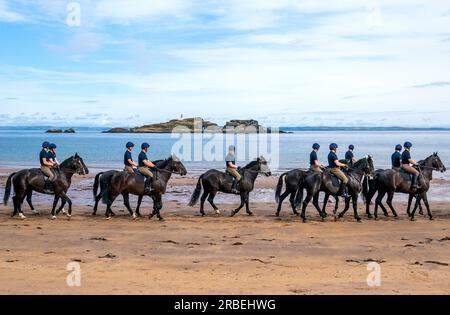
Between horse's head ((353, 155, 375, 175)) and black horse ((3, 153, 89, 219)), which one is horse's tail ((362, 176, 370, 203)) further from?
black horse ((3, 153, 89, 219))

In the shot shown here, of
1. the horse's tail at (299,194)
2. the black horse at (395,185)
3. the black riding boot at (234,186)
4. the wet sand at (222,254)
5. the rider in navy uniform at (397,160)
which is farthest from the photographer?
the rider in navy uniform at (397,160)

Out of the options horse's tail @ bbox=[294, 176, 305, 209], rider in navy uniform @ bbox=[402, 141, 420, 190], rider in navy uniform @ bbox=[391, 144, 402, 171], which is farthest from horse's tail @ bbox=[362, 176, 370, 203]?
horse's tail @ bbox=[294, 176, 305, 209]

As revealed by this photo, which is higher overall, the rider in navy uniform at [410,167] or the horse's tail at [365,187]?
the rider in navy uniform at [410,167]

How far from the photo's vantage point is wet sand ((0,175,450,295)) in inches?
420

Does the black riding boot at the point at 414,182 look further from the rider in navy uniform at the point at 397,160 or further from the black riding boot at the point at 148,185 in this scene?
the black riding boot at the point at 148,185

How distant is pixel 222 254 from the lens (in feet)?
45.6

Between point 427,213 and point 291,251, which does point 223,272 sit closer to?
point 291,251

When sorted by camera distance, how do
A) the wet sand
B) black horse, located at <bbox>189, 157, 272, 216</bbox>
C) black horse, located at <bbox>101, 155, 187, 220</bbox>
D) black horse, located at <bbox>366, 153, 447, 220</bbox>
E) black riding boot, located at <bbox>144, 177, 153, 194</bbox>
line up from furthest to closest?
black horse, located at <bbox>189, 157, 272, 216</bbox>, black horse, located at <bbox>366, 153, 447, 220</bbox>, black riding boot, located at <bbox>144, 177, 153, 194</bbox>, black horse, located at <bbox>101, 155, 187, 220</bbox>, the wet sand

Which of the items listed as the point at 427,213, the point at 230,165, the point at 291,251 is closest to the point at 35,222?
the point at 230,165

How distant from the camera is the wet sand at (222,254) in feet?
35.0

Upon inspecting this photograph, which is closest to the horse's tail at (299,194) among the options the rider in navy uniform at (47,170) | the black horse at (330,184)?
the black horse at (330,184)

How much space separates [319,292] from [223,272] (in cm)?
247

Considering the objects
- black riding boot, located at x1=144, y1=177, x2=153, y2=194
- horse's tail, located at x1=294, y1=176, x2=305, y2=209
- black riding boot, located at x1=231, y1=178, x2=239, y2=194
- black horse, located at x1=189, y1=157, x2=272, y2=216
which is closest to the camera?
black riding boot, located at x1=144, y1=177, x2=153, y2=194
